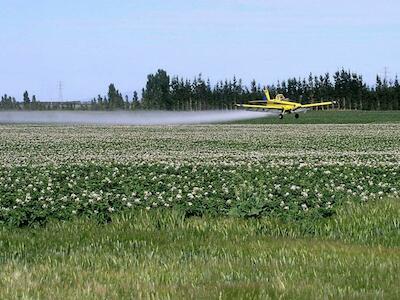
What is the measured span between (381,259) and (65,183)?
35.0 ft

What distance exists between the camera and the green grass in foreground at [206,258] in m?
7.28

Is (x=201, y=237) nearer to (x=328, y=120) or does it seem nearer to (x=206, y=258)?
(x=206, y=258)

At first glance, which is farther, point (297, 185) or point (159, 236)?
point (297, 185)

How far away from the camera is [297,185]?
16609 millimetres

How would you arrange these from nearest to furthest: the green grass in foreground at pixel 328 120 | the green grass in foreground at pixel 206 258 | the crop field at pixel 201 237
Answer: the green grass in foreground at pixel 206 258 → the crop field at pixel 201 237 → the green grass in foreground at pixel 328 120

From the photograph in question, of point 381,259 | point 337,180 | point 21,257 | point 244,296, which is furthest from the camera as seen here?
point 337,180

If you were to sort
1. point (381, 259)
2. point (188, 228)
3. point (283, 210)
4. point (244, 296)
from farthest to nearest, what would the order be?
point (283, 210)
point (188, 228)
point (381, 259)
point (244, 296)

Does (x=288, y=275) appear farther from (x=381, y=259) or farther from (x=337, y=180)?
(x=337, y=180)

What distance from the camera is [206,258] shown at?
9.19 m

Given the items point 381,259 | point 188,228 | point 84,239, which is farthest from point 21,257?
point 381,259

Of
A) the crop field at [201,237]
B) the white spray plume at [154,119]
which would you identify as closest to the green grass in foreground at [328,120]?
the white spray plume at [154,119]

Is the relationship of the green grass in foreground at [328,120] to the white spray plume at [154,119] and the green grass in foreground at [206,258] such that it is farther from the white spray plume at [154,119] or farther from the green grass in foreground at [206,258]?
the green grass in foreground at [206,258]

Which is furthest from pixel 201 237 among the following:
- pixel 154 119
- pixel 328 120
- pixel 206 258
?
pixel 154 119

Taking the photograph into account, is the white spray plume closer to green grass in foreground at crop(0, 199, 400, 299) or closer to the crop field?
the crop field
